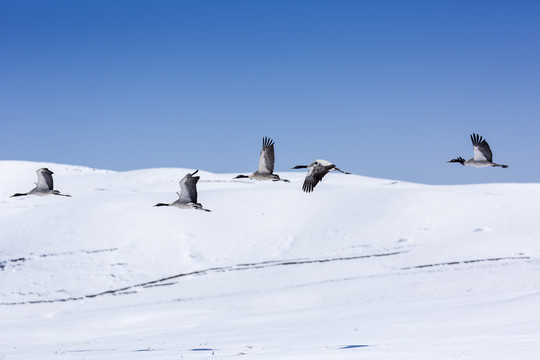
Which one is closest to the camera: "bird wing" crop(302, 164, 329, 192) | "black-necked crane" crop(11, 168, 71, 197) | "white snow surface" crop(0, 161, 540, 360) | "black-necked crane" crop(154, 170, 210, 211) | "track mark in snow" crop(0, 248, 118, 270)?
"bird wing" crop(302, 164, 329, 192)

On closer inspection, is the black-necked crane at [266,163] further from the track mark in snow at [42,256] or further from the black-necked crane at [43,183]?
the track mark in snow at [42,256]

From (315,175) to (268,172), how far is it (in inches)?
64.2

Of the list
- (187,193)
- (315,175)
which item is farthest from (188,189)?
(315,175)

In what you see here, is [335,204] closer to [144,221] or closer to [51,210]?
[144,221]

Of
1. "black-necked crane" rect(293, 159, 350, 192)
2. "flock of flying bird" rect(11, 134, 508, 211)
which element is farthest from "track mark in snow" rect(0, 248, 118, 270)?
"black-necked crane" rect(293, 159, 350, 192)

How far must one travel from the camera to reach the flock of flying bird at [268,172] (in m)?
19.2

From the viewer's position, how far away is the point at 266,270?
3756 centimetres

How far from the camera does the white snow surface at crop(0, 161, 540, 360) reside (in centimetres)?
2514

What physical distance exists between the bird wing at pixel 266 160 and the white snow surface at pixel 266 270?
521 cm

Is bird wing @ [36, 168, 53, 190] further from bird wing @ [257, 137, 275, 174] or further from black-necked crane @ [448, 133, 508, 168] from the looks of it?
black-necked crane @ [448, 133, 508, 168]

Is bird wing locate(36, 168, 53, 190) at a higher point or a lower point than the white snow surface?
higher

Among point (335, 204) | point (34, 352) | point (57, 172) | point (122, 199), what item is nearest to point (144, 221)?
point (122, 199)

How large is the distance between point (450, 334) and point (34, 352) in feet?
49.5

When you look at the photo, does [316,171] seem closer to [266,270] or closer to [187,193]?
[187,193]
